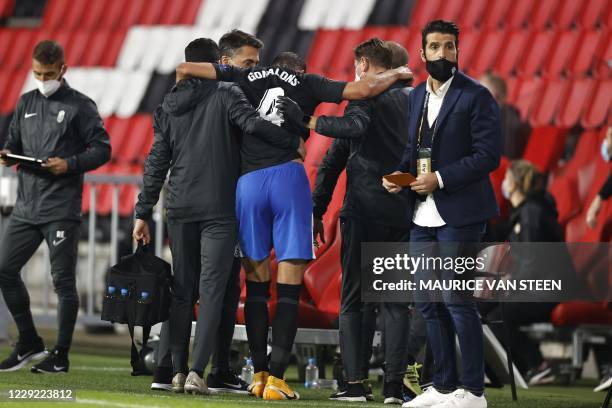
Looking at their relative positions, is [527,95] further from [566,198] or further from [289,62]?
[289,62]

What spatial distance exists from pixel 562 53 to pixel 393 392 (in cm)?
812

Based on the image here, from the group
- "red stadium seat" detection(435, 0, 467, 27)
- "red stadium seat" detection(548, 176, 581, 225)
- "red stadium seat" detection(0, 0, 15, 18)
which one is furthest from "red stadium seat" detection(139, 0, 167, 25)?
"red stadium seat" detection(548, 176, 581, 225)

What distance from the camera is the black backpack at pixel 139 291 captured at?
5922 mm

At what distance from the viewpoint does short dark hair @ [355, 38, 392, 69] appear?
5984 mm

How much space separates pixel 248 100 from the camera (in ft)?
19.4

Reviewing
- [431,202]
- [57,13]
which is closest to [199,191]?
[431,202]

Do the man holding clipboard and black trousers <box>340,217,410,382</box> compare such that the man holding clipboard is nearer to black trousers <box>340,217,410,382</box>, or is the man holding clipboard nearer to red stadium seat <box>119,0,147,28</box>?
black trousers <box>340,217,410,382</box>

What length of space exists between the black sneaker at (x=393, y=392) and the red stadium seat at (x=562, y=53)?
789 centimetres

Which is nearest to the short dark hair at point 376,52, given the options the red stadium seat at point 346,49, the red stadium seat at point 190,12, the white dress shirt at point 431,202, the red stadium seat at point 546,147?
the white dress shirt at point 431,202

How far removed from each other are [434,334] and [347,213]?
0.79 m

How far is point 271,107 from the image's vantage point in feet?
19.1

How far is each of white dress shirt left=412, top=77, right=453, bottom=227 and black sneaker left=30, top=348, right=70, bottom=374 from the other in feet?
8.68

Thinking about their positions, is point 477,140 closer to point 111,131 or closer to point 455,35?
point 455,35

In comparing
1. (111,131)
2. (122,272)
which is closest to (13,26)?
(111,131)
